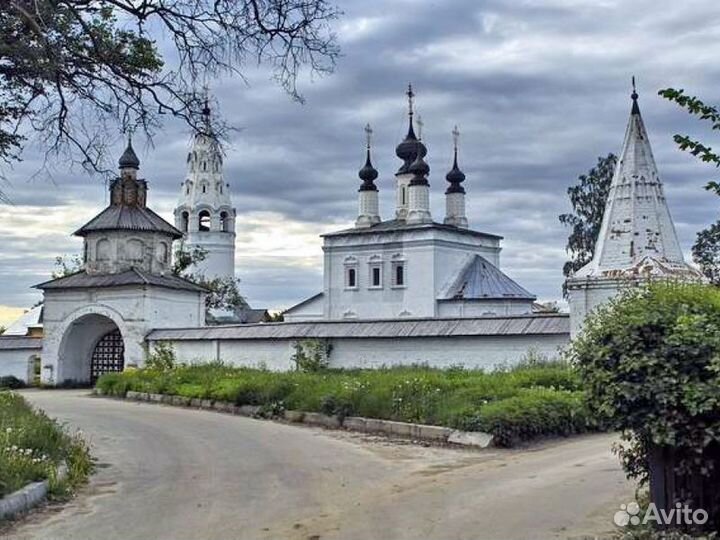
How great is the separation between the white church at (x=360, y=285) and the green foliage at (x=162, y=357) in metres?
0.35

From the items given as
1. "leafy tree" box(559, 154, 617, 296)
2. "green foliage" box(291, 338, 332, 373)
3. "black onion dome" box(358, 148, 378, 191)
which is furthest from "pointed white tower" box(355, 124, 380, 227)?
"green foliage" box(291, 338, 332, 373)

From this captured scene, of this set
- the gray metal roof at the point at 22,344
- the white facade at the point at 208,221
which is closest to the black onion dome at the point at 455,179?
the white facade at the point at 208,221

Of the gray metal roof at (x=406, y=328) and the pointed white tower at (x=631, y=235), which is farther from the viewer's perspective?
the gray metal roof at (x=406, y=328)

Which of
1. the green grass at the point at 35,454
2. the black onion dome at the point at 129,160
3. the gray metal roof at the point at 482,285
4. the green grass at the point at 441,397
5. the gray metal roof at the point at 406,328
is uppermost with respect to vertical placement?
the black onion dome at the point at 129,160

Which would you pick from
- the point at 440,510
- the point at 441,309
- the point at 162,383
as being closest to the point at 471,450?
the point at 440,510

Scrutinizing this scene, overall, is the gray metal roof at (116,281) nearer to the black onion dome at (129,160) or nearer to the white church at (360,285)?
the white church at (360,285)

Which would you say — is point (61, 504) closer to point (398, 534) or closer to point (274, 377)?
point (398, 534)

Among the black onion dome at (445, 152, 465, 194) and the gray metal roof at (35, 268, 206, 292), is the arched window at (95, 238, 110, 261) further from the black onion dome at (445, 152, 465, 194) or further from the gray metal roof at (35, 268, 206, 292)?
the black onion dome at (445, 152, 465, 194)

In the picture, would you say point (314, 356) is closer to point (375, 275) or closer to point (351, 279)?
point (375, 275)

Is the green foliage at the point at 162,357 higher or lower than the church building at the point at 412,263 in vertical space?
lower

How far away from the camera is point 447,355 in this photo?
24453 mm

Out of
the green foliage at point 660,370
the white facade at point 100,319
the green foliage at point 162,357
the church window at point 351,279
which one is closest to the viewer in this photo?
the green foliage at point 660,370

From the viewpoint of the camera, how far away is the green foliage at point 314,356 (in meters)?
26.9

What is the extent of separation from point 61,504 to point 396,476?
4.07 metres
